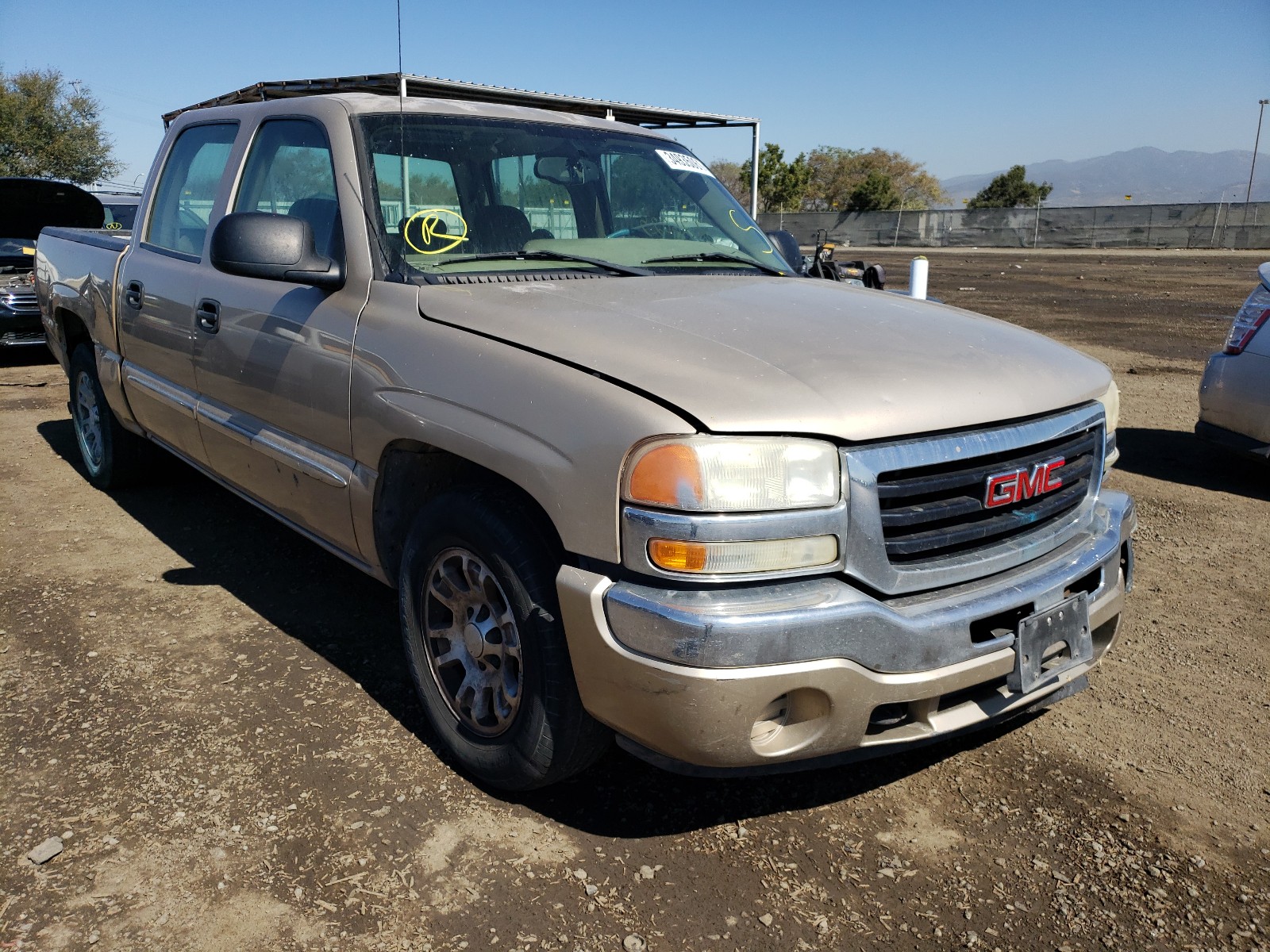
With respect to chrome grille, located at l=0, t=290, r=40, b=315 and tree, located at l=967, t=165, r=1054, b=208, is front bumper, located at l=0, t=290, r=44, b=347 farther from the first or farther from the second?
tree, located at l=967, t=165, r=1054, b=208

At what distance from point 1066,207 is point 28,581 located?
4364 cm

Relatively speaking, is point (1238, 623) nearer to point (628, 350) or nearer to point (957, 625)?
point (957, 625)

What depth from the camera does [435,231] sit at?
10.2 feet

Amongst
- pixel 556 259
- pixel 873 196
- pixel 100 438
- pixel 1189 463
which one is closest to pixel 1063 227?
pixel 873 196

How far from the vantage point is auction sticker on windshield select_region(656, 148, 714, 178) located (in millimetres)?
3941

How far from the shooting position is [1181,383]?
9367 millimetres

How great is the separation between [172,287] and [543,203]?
170 centimetres

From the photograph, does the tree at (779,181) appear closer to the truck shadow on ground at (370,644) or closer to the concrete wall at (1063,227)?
the concrete wall at (1063,227)

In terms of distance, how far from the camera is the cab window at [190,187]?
402cm

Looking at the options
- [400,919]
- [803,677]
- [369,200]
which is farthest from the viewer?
[369,200]

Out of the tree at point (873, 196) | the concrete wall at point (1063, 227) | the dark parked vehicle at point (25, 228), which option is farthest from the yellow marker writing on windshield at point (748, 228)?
the tree at point (873, 196)

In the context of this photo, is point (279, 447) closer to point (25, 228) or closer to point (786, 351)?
point (786, 351)

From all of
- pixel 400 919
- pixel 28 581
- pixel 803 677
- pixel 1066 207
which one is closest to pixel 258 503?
pixel 28 581

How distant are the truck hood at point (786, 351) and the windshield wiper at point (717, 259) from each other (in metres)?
0.25
